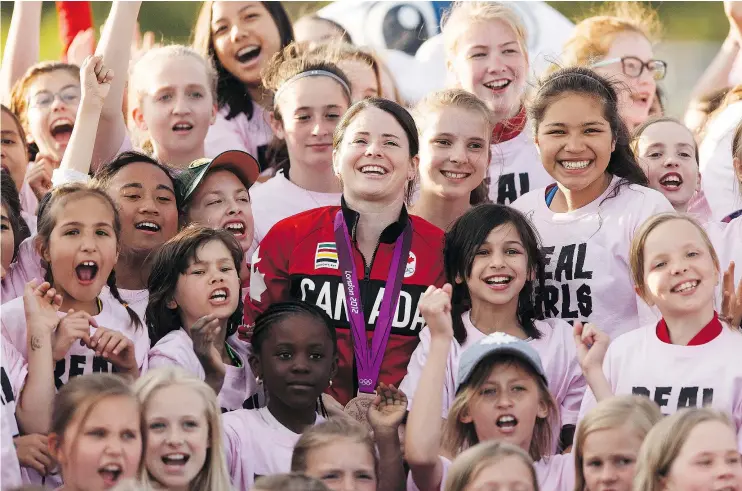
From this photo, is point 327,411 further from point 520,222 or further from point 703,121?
point 703,121

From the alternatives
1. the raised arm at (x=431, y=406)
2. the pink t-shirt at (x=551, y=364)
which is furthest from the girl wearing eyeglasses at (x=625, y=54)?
the raised arm at (x=431, y=406)

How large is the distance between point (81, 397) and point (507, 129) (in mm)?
2965

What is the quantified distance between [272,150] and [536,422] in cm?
257

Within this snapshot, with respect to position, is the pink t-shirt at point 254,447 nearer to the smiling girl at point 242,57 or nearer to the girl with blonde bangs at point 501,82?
the girl with blonde bangs at point 501,82

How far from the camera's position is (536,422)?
5.19 metres

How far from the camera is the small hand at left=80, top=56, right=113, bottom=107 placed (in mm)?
6195

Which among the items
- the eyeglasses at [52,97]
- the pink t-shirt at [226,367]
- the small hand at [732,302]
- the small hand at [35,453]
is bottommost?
the small hand at [35,453]

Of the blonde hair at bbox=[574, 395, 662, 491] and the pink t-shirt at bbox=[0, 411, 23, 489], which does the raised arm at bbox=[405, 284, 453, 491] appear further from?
the pink t-shirt at bbox=[0, 411, 23, 489]

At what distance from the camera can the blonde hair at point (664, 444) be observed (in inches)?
181

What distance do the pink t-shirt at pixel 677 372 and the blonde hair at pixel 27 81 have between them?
327cm

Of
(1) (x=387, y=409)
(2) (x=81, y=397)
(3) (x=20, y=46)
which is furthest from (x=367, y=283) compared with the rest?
(3) (x=20, y=46)

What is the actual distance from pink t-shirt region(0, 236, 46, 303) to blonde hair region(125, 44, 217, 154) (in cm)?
125

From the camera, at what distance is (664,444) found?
4625 mm

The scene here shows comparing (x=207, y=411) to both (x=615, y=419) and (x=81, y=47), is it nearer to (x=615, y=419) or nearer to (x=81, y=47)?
(x=615, y=419)
